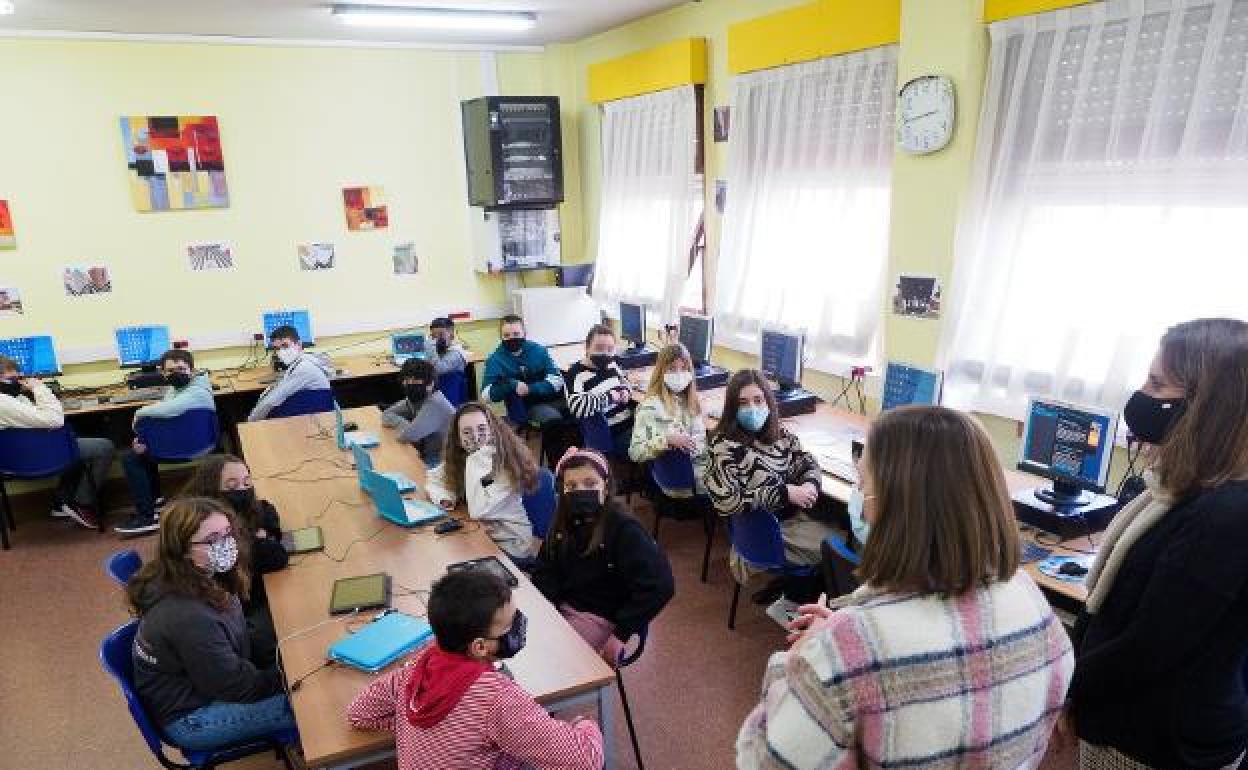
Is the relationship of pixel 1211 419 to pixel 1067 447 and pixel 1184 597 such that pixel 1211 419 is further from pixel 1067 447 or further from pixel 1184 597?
pixel 1067 447

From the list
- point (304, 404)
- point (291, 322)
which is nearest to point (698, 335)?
point (304, 404)

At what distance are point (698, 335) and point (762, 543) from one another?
226 cm

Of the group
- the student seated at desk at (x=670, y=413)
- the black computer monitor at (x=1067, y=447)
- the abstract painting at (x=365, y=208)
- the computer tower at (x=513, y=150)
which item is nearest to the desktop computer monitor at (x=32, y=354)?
the abstract painting at (x=365, y=208)

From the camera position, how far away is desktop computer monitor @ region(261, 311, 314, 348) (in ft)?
20.8

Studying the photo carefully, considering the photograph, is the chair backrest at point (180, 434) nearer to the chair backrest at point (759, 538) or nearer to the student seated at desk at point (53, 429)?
the student seated at desk at point (53, 429)

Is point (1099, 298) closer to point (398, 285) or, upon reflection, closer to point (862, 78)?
point (862, 78)

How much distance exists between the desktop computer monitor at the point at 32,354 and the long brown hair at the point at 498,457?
395 centimetres

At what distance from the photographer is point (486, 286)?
7.28m

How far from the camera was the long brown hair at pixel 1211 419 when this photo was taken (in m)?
1.62

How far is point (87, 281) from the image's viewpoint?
5.85 meters

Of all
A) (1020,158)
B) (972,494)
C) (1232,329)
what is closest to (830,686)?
(972,494)

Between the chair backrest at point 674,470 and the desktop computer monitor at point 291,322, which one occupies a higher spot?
the desktop computer monitor at point 291,322

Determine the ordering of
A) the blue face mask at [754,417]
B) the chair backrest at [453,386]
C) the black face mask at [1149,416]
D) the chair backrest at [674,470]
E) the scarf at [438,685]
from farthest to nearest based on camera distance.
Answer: the chair backrest at [453,386], the chair backrest at [674,470], the blue face mask at [754,417], the black face mask at [1149,416], the scarf at [438,685]

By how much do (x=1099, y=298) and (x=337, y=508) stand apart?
3407 mm
